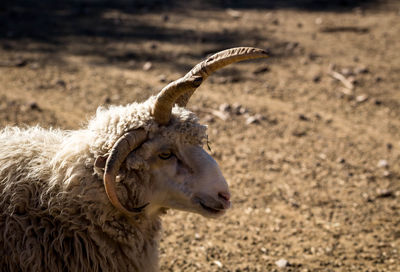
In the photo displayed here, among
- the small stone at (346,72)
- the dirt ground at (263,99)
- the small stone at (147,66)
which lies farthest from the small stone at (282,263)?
the small stone at (147,66)

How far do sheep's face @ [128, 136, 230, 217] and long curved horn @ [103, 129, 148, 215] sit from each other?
12 cm

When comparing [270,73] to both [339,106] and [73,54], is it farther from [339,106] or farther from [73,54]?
[73,54]

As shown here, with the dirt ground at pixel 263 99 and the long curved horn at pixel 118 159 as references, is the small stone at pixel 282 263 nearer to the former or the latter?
the dirt ground at pixel 263 99

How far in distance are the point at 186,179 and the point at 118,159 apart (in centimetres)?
52

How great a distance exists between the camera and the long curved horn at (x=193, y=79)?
9.00ft

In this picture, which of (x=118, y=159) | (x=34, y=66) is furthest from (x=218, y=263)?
(x=34, y=66)

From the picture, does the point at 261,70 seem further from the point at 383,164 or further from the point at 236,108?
the point at 383,164

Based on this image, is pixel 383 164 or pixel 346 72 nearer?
pixel 383 164

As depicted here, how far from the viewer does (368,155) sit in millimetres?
6059

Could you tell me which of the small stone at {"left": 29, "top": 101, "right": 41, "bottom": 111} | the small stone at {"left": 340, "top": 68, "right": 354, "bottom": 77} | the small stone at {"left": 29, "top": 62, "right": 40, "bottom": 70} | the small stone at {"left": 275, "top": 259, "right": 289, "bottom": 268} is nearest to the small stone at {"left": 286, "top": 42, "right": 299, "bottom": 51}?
the small stone at {"left": 340, "top": 68, "right": 354, "bottom": 77}

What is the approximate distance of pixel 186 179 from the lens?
9.64ft

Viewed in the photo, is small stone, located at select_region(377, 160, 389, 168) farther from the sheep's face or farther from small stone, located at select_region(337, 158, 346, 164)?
the sheep's face

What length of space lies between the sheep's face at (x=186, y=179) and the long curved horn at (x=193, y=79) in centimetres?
19

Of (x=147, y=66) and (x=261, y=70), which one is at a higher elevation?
(x=261, y=70)
